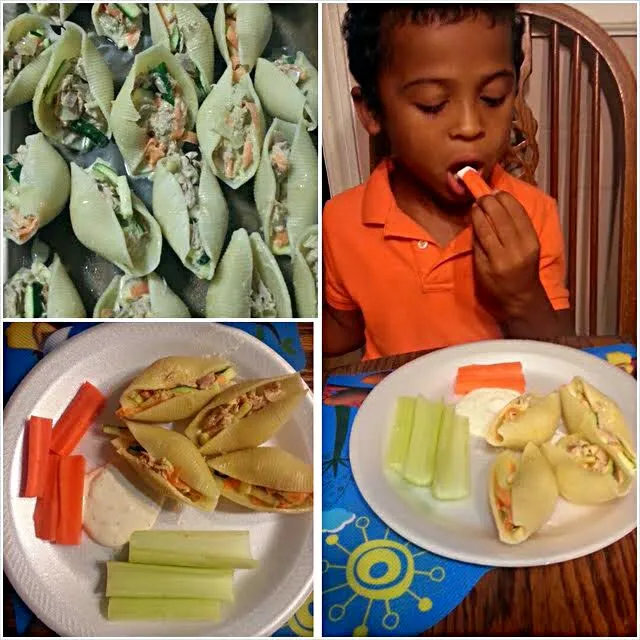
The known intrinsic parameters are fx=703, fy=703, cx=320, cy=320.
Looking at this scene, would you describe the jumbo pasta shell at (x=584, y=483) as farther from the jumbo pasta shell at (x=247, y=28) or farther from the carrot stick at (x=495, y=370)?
the jumbo pasta shell at (x=247, y=28)

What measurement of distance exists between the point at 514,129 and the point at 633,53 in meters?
0.11

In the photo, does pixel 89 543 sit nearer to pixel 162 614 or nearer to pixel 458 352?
pixel 162 614

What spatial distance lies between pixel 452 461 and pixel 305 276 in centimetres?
18

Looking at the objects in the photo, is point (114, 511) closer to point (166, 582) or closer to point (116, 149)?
point (166, 582)

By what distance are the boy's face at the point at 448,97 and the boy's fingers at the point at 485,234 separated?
0.06 ft

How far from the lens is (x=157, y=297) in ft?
1.79

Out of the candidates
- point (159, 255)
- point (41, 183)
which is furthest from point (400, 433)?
point (41, 183)

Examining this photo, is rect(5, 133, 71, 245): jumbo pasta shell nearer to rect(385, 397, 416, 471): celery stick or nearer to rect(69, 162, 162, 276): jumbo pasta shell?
rect(69, 162, 162, 276): jumbo pasta shell

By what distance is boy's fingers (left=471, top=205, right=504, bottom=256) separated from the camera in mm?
541

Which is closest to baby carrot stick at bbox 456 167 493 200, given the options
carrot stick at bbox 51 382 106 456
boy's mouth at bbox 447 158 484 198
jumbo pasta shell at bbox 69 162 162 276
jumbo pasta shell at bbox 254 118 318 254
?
boy's mouth at bbox 447 158 484 198

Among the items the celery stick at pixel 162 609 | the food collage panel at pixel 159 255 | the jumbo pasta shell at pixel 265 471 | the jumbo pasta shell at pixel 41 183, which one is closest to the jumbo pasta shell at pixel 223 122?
the food collage panel at pixel 159 255

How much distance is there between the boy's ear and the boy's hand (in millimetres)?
99

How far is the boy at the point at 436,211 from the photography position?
0.50m

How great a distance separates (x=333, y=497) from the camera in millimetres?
523
